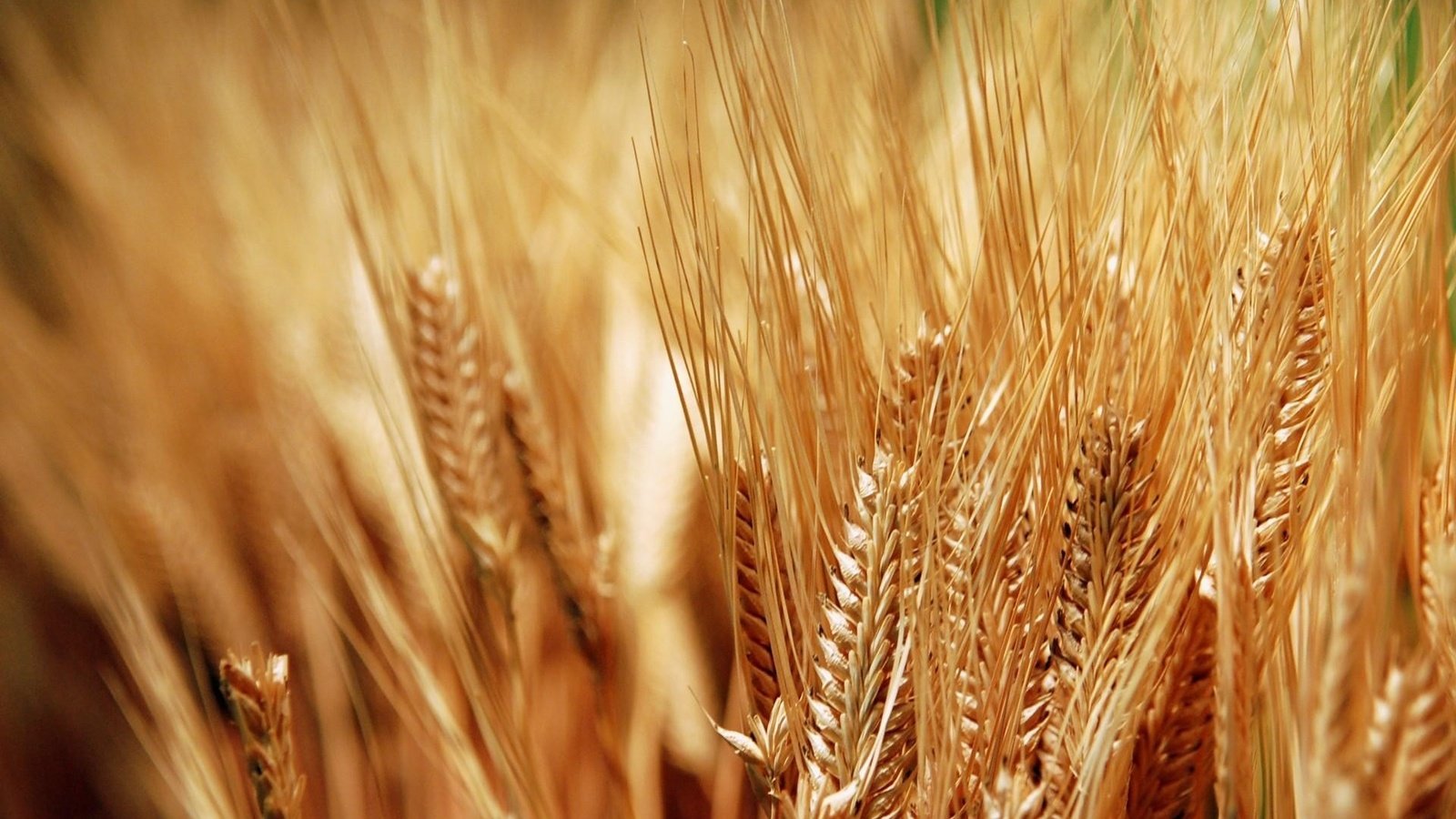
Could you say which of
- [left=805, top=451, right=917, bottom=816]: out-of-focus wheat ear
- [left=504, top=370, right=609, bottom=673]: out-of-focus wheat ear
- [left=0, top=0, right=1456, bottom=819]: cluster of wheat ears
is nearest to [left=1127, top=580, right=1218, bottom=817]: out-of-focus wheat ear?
[left=0, top=0, right=1456, bottom=819]: cluster of wheat ears

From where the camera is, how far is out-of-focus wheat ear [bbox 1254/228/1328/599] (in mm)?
324

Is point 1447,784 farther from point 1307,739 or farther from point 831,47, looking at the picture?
Answer: point 831,47

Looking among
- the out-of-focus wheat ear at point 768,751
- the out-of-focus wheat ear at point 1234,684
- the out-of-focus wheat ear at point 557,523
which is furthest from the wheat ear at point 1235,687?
the out-of-focus wheat ear at point 557,523

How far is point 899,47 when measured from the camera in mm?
701

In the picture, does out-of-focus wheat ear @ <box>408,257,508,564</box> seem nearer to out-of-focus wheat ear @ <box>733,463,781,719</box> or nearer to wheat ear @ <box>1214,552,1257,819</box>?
out-of-focus wheat ear @ <box>733,463,781,719</box>

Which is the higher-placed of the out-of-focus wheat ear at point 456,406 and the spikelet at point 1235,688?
the out-of-focus wheat ear at point 456,406

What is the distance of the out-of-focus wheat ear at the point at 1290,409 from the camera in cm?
32

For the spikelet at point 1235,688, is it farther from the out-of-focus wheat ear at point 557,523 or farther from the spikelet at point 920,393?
the out-of-focus wheat ear at point 557,523

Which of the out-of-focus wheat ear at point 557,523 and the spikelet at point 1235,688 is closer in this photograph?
the spikelet at point 1235,688

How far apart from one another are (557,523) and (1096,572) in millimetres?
241

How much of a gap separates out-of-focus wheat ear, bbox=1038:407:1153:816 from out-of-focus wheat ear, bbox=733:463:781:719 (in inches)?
4.1

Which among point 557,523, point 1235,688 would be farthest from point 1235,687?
point 557,523

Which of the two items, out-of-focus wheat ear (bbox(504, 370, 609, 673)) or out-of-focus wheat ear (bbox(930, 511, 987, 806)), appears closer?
out-of-focus wheat ear (bbox(930, 511, 987, 806))

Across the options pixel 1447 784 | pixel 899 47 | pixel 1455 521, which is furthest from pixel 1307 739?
pixel 899 47
